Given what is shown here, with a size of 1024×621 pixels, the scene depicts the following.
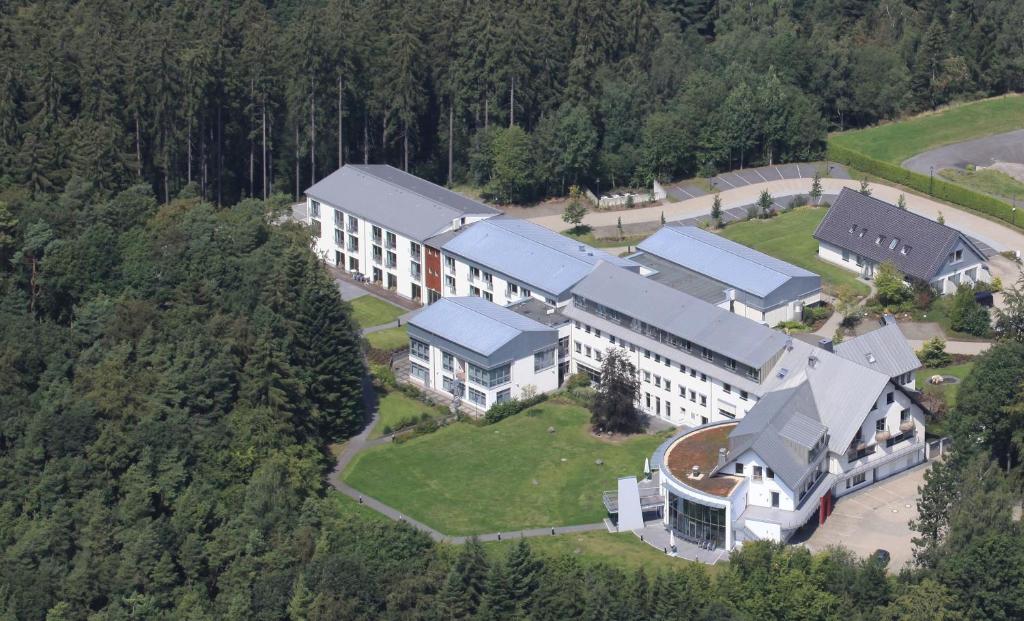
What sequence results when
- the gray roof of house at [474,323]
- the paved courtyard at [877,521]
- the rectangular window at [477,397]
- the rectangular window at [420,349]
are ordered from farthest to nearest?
the rectangular window at [420,349]
the rectangular window at [477,397]
the gray roof of house at [474,323]
the paved courtyard at [877,521]

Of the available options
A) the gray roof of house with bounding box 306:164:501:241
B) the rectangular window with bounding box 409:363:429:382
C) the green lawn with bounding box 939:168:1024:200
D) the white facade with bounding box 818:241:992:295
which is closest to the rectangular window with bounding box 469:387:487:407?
the rectangular window with bounding box 409:363:429:382

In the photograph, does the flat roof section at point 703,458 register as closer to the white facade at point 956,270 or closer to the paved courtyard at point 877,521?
the paved courtyard at point 877,521

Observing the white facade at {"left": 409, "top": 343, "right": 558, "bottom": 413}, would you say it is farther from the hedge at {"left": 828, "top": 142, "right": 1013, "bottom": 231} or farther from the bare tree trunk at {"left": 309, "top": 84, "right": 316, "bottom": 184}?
the hedge at {"left": 828, "top": 142, "right": 1013, "bottom": 231}

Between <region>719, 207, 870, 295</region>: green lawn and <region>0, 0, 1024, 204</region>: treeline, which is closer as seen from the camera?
<region>719, 207, 870, 295</region>: green lawn

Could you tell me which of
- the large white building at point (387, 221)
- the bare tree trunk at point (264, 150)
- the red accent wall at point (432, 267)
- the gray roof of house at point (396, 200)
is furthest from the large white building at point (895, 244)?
the bare tree trunk at point (264, 150)

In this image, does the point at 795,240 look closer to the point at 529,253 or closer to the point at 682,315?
the point at 529,253
